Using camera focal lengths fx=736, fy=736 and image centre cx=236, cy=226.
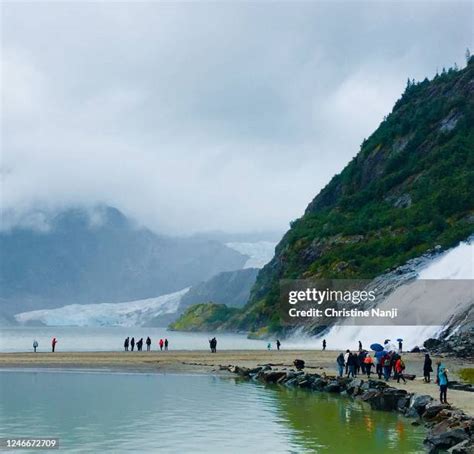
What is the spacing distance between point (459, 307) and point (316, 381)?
124 feet

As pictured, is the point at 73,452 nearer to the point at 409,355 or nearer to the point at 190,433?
the point at 190,433

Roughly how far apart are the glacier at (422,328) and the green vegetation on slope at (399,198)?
22.4 feet

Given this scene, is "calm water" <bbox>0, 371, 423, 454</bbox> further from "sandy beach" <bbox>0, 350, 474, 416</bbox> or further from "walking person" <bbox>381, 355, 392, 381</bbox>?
"sandy beach" <bbox>0, 350, 474, 416</bbox>

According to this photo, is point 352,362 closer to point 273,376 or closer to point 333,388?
point 333,388

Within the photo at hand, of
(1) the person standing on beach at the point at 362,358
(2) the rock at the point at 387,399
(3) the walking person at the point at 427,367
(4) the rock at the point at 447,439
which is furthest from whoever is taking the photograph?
(1) the person standing on beach at the point at 362,358

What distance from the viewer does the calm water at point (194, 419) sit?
27.3 meters

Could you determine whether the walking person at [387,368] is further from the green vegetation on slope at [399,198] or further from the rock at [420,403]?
the green vegetation on slope at [399,198]

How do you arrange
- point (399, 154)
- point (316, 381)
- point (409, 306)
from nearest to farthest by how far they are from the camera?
point (316, 381), point (409, 306), point (399, 154)

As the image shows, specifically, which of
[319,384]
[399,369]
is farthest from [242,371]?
[399,369]

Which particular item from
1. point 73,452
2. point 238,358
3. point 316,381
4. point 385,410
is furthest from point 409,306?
point 73,452

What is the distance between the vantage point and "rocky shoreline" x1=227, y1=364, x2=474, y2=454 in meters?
26.0

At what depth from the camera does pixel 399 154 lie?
14475cm

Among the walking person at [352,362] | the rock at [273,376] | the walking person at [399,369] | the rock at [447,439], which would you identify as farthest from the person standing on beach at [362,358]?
the rock at [447,439]

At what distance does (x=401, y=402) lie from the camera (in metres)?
35.6
